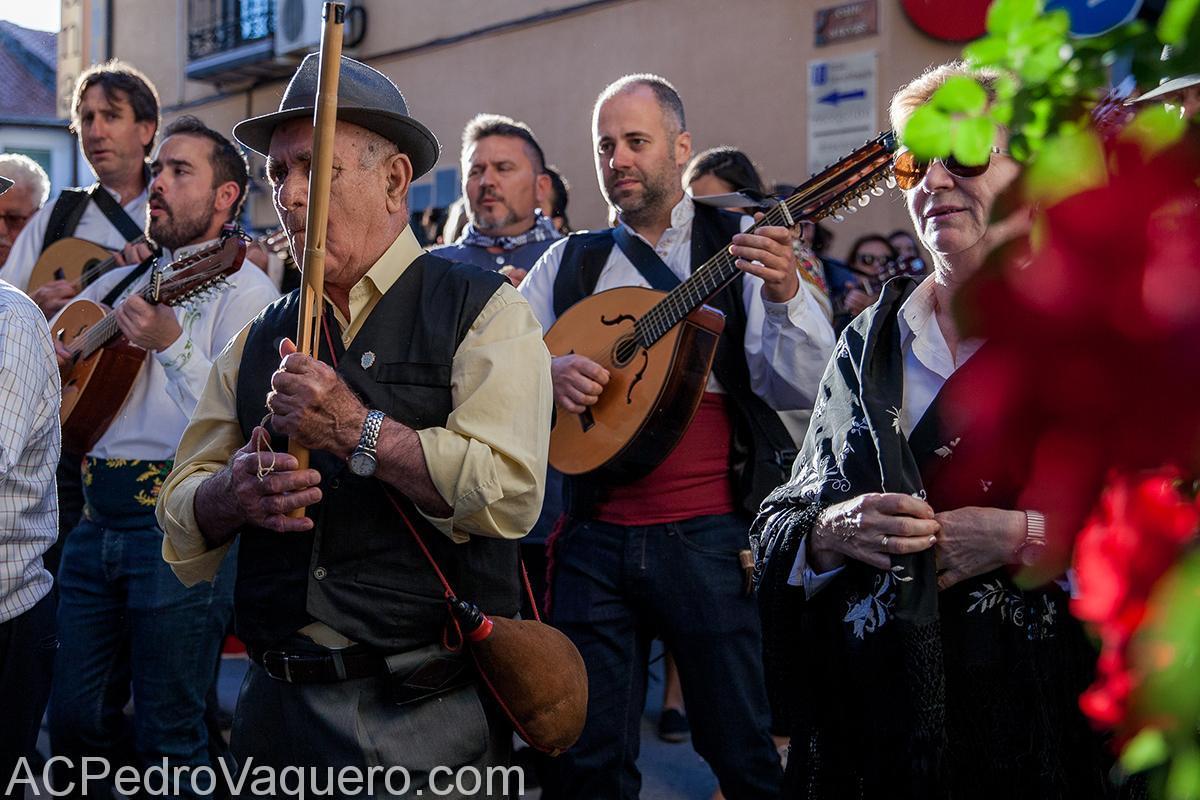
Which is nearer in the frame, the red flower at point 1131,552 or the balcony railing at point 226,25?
the red flower at point 1131,552

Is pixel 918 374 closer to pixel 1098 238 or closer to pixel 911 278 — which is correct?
pixel 911 278

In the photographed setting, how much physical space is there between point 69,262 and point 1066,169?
508 centimetres

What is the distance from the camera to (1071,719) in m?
2.32

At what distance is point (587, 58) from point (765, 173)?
2753 mm

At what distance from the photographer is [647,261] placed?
13.1 ft

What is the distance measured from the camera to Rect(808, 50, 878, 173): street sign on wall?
10.3 meters

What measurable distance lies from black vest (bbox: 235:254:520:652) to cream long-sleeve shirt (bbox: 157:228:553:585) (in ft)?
0.14

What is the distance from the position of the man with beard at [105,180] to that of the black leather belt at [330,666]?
3.21m

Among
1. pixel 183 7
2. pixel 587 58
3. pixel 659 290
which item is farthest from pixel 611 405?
pixel 183 7

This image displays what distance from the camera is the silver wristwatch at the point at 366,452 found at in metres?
2.30

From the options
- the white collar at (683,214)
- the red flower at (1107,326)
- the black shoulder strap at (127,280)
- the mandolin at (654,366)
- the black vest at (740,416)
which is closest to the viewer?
the red flower at (1107,326)

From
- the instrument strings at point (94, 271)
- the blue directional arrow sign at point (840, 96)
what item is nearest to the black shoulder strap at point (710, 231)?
the instrument strings at point (94, 271)

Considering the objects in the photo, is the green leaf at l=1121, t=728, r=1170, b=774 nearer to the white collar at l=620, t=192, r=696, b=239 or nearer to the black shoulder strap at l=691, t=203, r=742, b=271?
the black shoulder strap at l=691, t=203, r=742, b=271

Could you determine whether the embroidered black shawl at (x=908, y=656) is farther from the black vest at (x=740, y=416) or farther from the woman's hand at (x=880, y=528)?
the black vest at (x=740, y=416)
